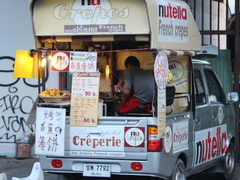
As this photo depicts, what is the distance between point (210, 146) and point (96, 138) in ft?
7.14

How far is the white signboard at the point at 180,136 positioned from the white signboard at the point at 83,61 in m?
1.30

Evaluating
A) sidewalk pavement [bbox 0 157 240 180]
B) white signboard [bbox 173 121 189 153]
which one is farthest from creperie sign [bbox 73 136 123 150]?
sidewalk pavement [bbox 0 157 240 180]

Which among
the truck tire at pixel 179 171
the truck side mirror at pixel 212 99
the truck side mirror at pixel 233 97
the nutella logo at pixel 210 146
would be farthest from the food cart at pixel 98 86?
the truck side mirror at pixel 233 97

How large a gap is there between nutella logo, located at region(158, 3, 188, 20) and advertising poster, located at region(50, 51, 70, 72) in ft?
4.41

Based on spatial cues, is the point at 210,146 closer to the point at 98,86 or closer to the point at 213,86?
the point at 213,86

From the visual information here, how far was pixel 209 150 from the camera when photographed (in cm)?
884

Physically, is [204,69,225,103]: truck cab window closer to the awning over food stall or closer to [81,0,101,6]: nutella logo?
the awning over food stall

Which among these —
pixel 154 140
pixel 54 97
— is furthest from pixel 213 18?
pixel 154 140

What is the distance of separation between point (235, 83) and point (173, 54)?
12.5 ft

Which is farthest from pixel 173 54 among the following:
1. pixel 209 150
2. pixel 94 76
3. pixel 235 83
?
pixel 235 83

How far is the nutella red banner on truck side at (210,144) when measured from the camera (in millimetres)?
8477

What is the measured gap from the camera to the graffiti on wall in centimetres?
1170

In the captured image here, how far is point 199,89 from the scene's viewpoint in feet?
28.8

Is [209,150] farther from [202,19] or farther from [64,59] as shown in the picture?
[202,19]
